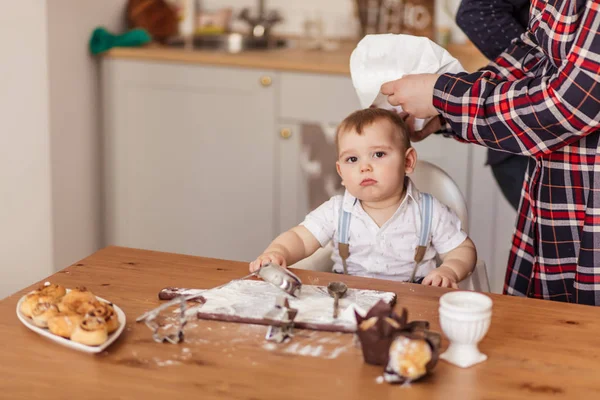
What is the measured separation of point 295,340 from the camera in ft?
3.98

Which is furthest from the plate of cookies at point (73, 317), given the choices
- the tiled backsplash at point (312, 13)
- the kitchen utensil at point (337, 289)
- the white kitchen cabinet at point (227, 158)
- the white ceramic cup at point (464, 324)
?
the tiled backsplash at point (312, 13)

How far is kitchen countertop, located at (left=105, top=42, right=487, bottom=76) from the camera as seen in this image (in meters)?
2.88

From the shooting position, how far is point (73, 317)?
3.92ft

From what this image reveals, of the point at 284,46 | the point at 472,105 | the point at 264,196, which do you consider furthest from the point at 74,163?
the point at 472,105

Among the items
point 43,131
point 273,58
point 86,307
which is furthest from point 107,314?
point 273,58

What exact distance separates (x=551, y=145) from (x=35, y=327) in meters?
0.91

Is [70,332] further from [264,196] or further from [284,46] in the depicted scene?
[284,46]

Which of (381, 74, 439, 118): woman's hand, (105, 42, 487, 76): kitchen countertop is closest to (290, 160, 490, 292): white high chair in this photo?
(381, 74, 439, 118): woman's hand

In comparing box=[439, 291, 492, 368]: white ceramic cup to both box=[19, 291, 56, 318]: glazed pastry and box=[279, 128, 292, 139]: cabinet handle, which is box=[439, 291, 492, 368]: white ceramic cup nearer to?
box=[19, 291, 56, 318]: glazed pastry

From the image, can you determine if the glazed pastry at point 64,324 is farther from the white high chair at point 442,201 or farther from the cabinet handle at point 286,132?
the cabinet handle at point 286,132

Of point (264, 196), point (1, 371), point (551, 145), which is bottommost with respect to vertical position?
point (264, 196)

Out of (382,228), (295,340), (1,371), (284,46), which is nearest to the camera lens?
(1,371)

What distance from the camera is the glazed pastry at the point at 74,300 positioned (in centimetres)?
122

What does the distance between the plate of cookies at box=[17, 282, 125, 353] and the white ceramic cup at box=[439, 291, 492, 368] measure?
1.50ft
